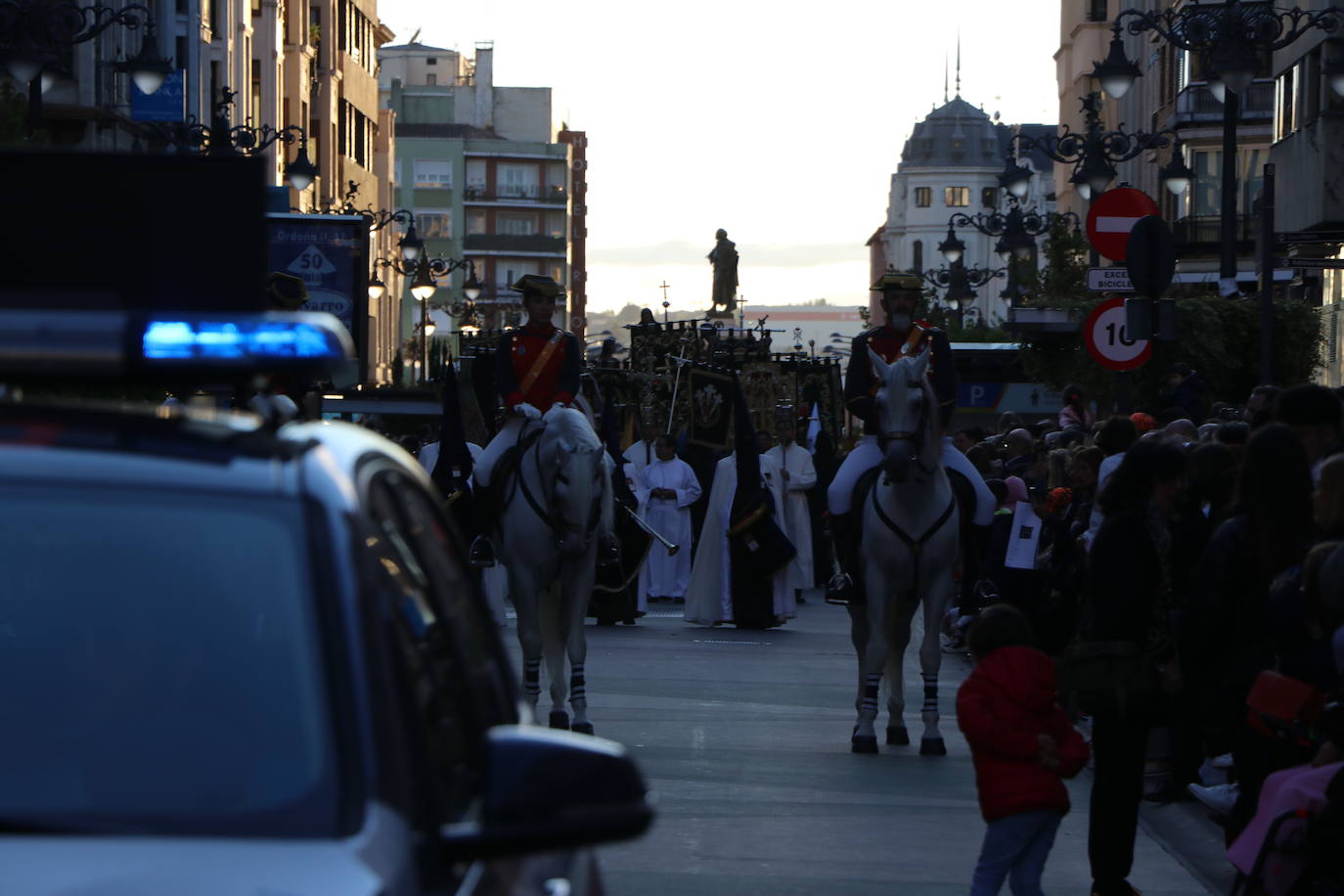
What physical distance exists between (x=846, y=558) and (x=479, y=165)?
152m

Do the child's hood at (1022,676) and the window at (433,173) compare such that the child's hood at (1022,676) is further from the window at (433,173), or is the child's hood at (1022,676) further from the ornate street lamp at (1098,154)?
the window at (433,173)

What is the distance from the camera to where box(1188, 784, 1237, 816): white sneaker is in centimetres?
1051

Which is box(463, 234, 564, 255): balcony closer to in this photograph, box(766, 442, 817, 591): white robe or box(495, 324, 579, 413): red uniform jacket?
box(766, 442, 817, 591): white robe

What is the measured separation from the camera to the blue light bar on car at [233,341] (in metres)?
3.77

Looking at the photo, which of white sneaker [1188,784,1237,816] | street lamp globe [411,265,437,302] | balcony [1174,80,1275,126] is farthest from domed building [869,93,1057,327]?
white sneaker [1188,784,1237,816]

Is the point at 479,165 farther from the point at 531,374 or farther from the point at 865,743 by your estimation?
the point at 865,743

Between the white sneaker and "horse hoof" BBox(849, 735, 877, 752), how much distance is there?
2692 millimetres

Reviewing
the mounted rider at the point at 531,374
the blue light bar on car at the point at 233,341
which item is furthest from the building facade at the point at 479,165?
the blue light bar on car at the point at 233,341

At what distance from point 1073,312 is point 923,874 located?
20.8 m

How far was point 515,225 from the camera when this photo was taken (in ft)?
544

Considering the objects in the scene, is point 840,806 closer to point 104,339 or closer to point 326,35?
point 104,339

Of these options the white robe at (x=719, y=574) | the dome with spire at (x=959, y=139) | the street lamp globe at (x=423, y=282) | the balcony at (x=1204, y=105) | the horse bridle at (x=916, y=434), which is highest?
the dome with spire at (x=959, y=139)

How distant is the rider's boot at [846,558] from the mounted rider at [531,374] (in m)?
1.33

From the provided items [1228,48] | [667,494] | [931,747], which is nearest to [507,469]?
[931,747]
